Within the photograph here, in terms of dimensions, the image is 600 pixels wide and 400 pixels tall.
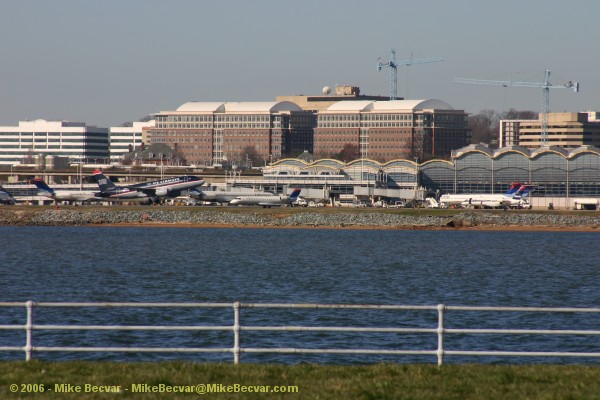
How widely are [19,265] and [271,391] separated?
59233 millimetres

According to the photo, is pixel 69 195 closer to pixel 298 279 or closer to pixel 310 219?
pixel 310 219

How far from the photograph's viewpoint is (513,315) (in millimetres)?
43469

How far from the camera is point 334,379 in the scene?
2055 cm

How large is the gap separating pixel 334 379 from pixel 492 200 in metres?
162

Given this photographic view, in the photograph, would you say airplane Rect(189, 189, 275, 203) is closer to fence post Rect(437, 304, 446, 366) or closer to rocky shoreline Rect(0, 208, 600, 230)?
rocky shoreline Rect(0, 208, 600, 230)

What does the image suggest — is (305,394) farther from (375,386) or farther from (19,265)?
(19,265)

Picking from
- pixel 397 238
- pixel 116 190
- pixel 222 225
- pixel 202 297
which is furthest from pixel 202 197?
pixel 202 297

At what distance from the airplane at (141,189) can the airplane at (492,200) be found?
48039 millimetres

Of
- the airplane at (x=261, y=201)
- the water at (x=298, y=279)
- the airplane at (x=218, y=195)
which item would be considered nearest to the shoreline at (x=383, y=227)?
the water at (x=298, y=279)

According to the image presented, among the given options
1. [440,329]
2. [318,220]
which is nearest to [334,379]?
[440,329]

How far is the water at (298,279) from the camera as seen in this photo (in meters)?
36.0

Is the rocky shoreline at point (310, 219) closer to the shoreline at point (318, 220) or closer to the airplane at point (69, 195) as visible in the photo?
the shoreline at point (318, 220)

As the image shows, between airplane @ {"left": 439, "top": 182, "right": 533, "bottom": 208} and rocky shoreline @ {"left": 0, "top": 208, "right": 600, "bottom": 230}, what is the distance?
91.1 feet

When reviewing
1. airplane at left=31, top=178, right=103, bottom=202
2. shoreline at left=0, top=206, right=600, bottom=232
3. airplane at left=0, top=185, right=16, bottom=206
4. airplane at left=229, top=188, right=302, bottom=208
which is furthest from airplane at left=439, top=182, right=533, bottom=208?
airplane at left=0, top=185, right=16, bottom=206
